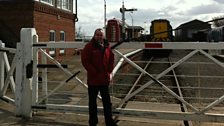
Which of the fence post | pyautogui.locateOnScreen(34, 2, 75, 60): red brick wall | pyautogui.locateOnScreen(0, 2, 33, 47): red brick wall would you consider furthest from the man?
pyautogui.locateOnScreen(34, 2, 75, 60): red brick wall

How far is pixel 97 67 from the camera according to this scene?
244 inches

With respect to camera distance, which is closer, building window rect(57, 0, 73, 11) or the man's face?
the man's face

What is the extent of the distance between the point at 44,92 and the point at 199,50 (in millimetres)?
3367

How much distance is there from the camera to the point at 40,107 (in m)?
7.42

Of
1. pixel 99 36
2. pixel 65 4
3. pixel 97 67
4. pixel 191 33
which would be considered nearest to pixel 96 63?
pixel 97 67

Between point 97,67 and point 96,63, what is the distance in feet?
0.22

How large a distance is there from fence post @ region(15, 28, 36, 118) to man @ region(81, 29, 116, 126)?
5.47ft

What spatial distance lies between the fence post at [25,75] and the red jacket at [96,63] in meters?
1.70

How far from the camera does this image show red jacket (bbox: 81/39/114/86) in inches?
244

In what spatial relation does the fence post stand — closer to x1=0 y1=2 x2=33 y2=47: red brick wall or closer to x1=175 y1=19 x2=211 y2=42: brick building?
x1=175 y1=19 x2=211 y2=42: brick building

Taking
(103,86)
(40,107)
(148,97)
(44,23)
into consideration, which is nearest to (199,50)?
(103,86)

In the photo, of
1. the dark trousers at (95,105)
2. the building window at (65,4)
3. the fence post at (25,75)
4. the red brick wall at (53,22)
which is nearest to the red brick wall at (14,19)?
the red brick wall at (53,22)

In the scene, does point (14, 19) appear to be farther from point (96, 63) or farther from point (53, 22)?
point (96, 63)

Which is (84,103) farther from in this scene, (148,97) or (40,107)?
(148,97)
